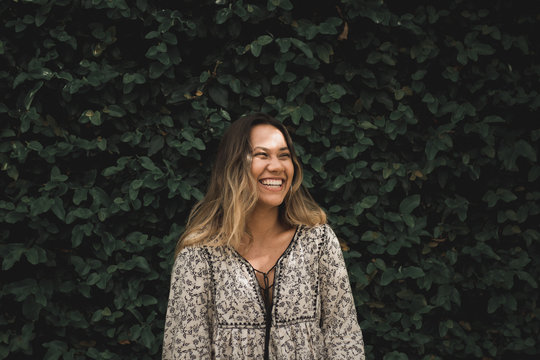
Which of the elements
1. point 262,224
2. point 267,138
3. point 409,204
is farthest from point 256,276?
point 409,204

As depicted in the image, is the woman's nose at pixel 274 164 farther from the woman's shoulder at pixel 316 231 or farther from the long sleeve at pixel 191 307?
the long sleeve at pixel 191 307

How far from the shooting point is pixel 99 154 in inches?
97.5

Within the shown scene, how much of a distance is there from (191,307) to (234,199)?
1.57 feet

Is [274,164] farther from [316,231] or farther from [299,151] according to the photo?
[299,151]

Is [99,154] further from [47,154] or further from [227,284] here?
[227,284]

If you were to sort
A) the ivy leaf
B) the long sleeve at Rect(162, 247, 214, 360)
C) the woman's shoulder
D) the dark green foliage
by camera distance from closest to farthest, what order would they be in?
the long sleeve at Rect(162, 247, 214, 360), the woman's shoulder, the dark green foliage, the ivy leaf

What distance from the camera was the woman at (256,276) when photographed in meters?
1.91

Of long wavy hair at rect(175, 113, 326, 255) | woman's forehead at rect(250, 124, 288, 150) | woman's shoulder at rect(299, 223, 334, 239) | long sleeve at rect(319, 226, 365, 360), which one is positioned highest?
woman's forehead at rect(250, 124, 288, 150)

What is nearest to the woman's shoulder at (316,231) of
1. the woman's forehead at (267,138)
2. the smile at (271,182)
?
the smile at (271,182)

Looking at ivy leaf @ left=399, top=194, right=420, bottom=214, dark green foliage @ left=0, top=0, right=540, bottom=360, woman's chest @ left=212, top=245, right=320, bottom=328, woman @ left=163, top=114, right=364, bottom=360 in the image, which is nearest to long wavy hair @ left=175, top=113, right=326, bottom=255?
woman @ left=163, top=114, right=364, bottom=360

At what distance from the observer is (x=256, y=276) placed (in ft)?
6.51

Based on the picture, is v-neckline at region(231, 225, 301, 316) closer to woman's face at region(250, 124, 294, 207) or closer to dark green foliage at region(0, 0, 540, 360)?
woman's face at region(250, 124, 294, 207)

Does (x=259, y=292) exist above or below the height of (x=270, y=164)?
below

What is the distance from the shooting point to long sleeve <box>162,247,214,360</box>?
6.21ft
